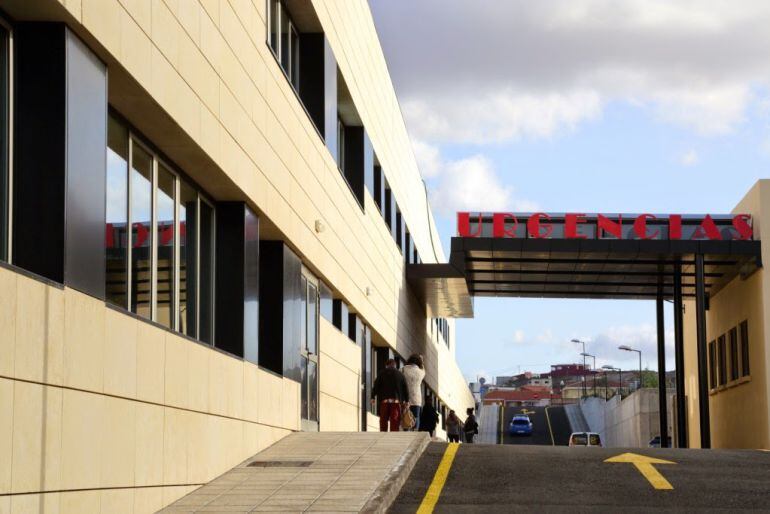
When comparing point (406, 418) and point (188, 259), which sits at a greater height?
point (188, 259)

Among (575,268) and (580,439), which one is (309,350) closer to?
(575,268)

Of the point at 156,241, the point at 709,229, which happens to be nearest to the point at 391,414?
the point at 156,241

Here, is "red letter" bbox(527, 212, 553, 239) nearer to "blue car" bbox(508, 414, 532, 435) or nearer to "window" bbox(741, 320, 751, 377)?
"window" bbox(741, 320, 751, 377)

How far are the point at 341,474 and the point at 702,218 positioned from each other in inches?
836

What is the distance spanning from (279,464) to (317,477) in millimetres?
1363

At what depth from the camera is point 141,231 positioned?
43.0ft

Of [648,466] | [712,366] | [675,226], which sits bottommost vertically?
[648,466]

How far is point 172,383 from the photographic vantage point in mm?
12461

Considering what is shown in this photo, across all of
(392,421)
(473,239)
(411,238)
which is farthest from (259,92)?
(411,238)

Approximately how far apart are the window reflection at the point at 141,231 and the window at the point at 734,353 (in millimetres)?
25655

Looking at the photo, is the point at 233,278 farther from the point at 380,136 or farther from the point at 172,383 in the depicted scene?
the point at 380,136

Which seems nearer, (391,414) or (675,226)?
(391,414)

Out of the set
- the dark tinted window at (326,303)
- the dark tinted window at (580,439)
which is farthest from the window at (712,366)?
the dark tinted window at (580,439)

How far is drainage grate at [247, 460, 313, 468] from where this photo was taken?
1516 centimetres
